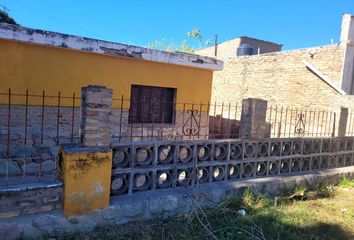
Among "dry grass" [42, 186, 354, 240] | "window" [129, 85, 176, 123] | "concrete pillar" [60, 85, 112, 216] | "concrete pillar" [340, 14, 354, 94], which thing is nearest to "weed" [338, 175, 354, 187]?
"dry grass" [42, 186, 354, 240]

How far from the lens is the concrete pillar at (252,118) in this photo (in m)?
4.94

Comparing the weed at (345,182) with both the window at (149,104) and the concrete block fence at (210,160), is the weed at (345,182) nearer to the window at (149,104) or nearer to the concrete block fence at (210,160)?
the concrete block fence at (210,160)

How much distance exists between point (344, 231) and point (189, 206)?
2.09 meters

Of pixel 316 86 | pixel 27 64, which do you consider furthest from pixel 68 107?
pixel 316 86

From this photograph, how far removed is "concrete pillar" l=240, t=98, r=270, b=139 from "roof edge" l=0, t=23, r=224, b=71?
391cm

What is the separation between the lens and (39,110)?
275 inches

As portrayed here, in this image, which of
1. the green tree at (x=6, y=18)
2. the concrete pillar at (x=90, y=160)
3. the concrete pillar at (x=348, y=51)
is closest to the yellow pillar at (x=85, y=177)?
the concrete pillar at (x=90, y=160)

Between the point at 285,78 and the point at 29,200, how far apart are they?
12014mm

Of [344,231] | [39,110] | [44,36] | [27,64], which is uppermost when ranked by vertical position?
[44,36]

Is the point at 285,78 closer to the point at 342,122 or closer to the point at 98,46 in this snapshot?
the point at 342,122

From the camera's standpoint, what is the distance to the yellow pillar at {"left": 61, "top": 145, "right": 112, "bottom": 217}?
334 cm

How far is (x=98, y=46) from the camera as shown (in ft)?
24.1

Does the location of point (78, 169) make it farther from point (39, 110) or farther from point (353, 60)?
point (353, 60)

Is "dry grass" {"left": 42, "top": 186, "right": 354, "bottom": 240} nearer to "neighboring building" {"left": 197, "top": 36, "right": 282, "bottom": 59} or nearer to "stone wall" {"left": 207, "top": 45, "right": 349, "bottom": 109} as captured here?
"stone wall" {"left": 207, "top": 45, "right": 349, "bottom": 109}
